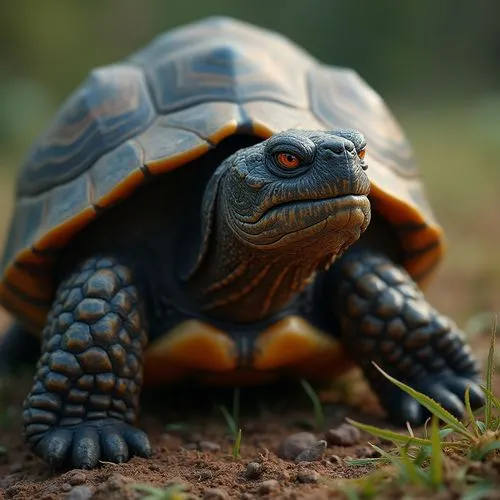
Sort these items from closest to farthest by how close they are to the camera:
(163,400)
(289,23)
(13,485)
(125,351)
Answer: (13,485)
(125,351)
(163,400)
(289,23)

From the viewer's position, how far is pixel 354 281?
11.9ft

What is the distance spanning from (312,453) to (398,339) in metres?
0.86

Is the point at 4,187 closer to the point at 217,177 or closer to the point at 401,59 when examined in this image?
the point at 217,177

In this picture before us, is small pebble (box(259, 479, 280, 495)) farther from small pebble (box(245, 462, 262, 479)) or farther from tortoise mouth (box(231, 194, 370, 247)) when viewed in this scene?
tortoise mouth (box(231, 194, 370, 247))

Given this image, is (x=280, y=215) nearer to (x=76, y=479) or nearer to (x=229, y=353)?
(x=229, y=353)

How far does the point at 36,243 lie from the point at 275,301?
1.10m

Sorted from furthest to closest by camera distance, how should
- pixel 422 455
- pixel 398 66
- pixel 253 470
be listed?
pixel 398 66
pixel 253 470
pixel 422 455

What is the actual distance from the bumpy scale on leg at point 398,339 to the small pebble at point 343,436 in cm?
39

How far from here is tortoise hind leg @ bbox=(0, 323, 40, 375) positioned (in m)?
4.91

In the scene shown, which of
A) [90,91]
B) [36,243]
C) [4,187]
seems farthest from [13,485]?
[4,187]

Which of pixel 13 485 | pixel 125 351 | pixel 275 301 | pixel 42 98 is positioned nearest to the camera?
pixel 13 485

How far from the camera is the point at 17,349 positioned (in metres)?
4.95

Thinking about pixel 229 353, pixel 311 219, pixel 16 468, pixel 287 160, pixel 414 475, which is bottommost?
pixel 16 468

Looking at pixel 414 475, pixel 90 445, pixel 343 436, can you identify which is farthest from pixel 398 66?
pixel 414 475
